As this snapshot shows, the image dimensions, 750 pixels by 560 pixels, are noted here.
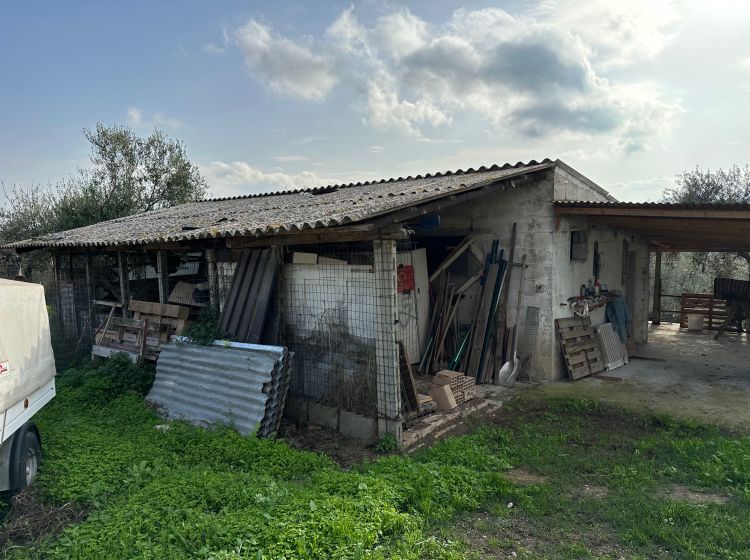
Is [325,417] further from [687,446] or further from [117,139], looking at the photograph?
[117,139]

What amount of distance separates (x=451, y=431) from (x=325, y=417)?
68.9 inches

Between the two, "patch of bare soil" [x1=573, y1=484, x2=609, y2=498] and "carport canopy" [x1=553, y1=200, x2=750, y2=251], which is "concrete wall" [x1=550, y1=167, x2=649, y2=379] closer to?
"carport canopy" [x1=553, y1=200, x2=750, y2=251]

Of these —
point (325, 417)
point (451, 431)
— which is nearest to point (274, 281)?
point (325, 417)

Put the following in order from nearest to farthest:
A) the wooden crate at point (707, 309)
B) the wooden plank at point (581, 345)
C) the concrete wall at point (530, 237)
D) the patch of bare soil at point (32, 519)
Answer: the patch of bare soil at point (32, 519) → the concrete wall at point (530, 237) → the wooden plank at point (581, 345) → the wooden crate at point (707, 309)

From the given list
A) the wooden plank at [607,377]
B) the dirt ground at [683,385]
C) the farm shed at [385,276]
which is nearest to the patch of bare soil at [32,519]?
the farm shed at [385,276]

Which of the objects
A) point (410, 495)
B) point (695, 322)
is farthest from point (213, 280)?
point (695, 322)

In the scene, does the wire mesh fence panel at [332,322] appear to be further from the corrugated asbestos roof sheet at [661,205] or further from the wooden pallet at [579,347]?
the wooden pallet at [579,347]

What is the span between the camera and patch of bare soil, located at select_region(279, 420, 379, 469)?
19.1ft

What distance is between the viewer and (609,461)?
211 inches

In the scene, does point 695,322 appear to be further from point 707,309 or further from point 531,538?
point 531,538

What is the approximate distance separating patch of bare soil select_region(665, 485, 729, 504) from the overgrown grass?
6 centimetres

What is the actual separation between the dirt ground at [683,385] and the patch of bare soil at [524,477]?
302 centimetres

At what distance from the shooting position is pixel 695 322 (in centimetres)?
1431

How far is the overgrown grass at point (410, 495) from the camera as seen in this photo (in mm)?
3592
